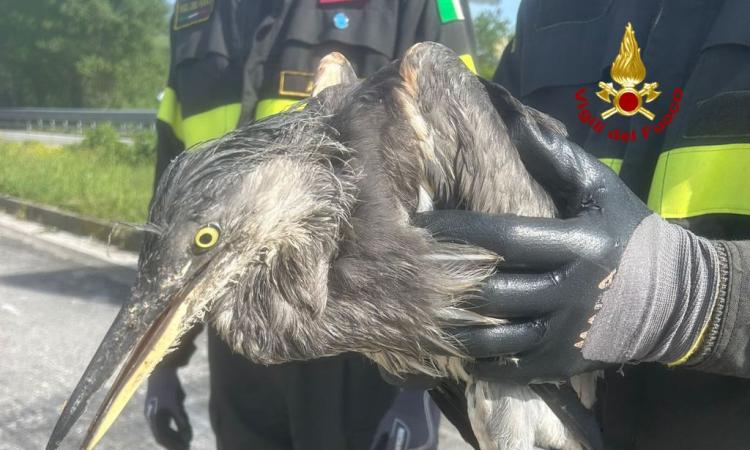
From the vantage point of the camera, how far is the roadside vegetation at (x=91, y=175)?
34.2 ft

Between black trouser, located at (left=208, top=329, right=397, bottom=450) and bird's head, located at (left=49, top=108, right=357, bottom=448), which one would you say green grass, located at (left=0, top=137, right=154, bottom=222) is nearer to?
black trouser, located at (left=208, top=329, right=397, bottom=450)

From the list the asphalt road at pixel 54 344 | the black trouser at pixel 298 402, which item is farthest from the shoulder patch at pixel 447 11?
the asphalt road at pixel 54 344

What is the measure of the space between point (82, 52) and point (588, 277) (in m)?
38.1

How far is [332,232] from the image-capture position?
1.51 m

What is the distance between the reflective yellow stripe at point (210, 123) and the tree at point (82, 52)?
113 ft

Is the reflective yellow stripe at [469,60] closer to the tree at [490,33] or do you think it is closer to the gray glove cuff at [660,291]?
the gray glove cuff at [660,291]

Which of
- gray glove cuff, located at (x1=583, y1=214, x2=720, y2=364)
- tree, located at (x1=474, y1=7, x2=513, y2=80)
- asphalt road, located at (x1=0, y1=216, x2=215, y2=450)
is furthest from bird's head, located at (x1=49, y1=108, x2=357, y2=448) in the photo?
tree, located at (x1=474, y1=7, x2=513, y2=80)

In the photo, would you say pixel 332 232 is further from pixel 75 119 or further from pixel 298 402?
pixel 75 119

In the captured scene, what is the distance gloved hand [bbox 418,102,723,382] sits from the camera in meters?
1.43

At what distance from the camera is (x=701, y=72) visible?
1519mm

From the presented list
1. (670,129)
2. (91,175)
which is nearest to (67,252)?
(91,175)

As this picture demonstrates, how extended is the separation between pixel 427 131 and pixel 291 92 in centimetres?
106

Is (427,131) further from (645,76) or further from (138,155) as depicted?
(138,155)

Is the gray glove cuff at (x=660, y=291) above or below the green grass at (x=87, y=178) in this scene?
above
